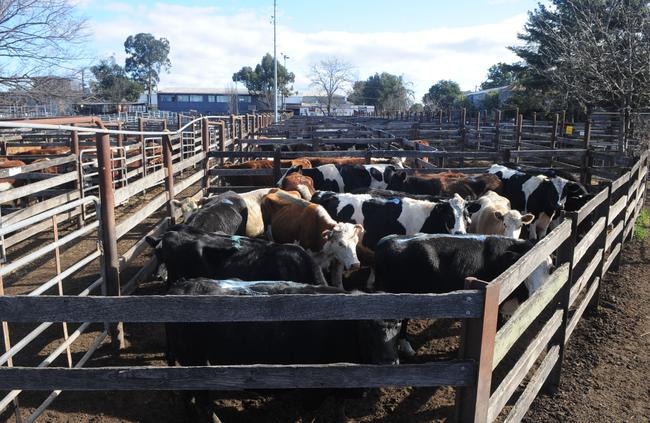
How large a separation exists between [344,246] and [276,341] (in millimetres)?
2249

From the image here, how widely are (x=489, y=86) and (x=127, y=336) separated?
3441 inches

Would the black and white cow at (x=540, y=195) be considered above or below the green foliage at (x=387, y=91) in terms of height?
below

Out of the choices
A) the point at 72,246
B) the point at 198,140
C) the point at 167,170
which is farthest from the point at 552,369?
the point at 198,140

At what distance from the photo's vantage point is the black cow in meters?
6.40

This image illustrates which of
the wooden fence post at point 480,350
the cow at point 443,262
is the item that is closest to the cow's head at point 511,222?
the cow at point 443,262

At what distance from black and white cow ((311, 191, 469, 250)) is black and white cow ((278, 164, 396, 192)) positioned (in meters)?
2.23

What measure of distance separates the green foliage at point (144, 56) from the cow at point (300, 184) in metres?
86.9

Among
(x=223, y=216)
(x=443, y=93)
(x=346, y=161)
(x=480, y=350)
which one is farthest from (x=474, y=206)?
(x=443, y=93)

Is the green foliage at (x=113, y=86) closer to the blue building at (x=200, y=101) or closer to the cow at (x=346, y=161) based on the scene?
the blue building at (x=200, y=101)

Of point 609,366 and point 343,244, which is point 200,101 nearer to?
point 343,244

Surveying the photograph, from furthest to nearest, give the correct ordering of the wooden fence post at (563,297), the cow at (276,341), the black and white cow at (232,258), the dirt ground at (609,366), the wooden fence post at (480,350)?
the black and white cow at (232,258)
the wooden fence post at (563,297)
the dirt ground at (609,366)
the cow at (276,341)
the wooden fence post at (480,350)

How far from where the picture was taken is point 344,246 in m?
5.77

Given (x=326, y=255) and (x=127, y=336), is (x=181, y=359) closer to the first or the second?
(x=127, y=336)

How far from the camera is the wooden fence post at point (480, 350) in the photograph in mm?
2609
